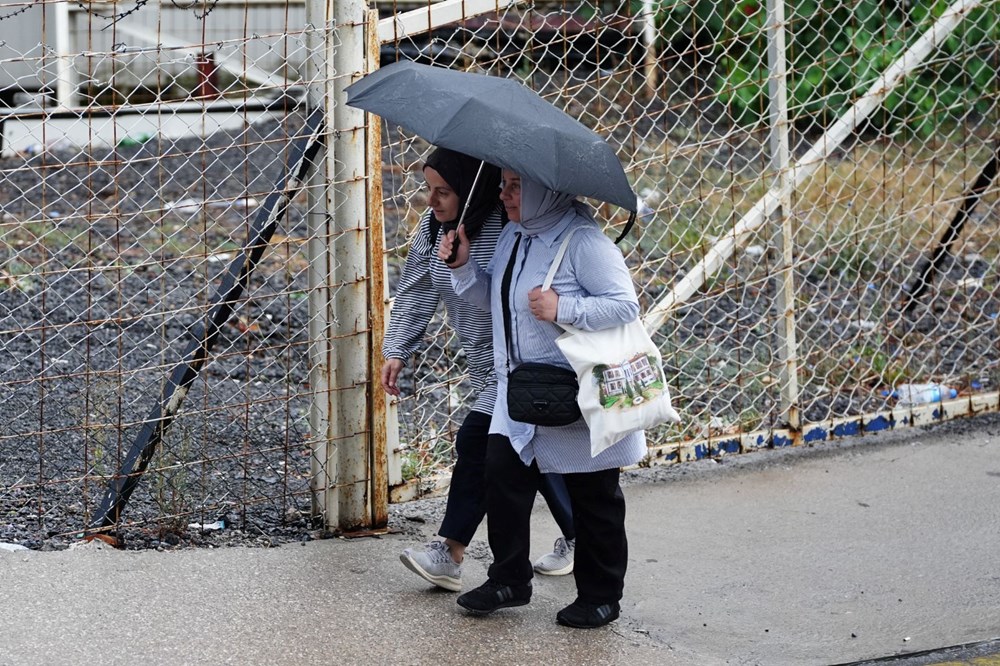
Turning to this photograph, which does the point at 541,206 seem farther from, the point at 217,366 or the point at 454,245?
the point at 217,366

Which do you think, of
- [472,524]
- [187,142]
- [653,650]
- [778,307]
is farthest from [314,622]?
[187,142]

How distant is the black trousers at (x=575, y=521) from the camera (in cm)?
373

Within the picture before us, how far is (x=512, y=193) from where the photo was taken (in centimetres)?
365

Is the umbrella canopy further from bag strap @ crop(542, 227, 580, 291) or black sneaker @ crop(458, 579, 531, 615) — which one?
black sneaker @ crop(458, 579, 531, 615)

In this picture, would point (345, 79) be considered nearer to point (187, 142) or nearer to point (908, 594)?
point (908, 594)

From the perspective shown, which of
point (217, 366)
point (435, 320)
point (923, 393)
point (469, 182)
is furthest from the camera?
point (435, 320)

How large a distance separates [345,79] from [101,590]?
1.78 m

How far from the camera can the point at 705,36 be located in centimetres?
973

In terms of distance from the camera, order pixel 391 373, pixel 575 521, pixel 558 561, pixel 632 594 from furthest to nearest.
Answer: pixel 558 561
pixel 632 594
pixel 391 373
pixel 575 521

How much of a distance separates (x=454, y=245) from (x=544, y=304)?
1.07 ft

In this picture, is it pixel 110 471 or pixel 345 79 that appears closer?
pixel 345 79

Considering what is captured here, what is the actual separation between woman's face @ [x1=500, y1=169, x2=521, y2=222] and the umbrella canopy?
8.4 inches

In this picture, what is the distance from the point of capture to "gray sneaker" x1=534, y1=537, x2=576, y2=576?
14.1ft

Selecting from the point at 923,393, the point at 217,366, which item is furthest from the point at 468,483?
the point at 923,393
